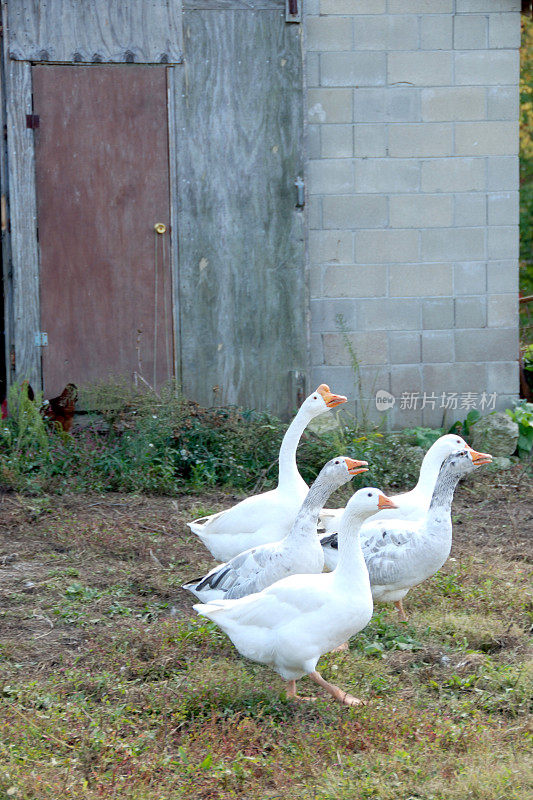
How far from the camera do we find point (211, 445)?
7020 mm

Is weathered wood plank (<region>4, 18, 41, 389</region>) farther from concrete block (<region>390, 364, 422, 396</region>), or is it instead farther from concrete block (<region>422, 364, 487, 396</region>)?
concrete block (<region>422, 364, 487, 396</region>)

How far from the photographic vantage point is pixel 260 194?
7.50 metres

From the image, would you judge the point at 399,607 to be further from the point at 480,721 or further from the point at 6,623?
the point at 6,623

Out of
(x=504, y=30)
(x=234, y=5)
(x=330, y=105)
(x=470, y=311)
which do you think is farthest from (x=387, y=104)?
(x=470, y=311)

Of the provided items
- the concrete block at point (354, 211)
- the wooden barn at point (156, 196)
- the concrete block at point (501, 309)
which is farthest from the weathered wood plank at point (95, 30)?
the concrete block at point (501, 309)

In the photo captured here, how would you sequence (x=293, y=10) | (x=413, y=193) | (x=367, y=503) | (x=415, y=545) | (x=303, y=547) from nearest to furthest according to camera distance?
(x=367, y=503) < (x=303, y=547) < (x=415, y=545) < (x=293, y=10) < (x=413, y=193)

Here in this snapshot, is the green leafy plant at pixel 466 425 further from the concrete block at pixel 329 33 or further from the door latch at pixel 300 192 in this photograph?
the concrete block at pixel 329 33

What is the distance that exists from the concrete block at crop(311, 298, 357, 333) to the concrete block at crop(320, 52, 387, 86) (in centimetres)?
171

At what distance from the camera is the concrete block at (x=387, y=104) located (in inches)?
298

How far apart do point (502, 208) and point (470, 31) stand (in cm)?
141

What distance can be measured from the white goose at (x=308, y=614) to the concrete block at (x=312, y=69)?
15.2ft

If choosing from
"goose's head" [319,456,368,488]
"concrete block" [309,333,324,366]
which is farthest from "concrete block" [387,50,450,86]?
"goose's head" [319,456,368,488]

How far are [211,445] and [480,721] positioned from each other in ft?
12.4

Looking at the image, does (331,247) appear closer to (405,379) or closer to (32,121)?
(405,379)
